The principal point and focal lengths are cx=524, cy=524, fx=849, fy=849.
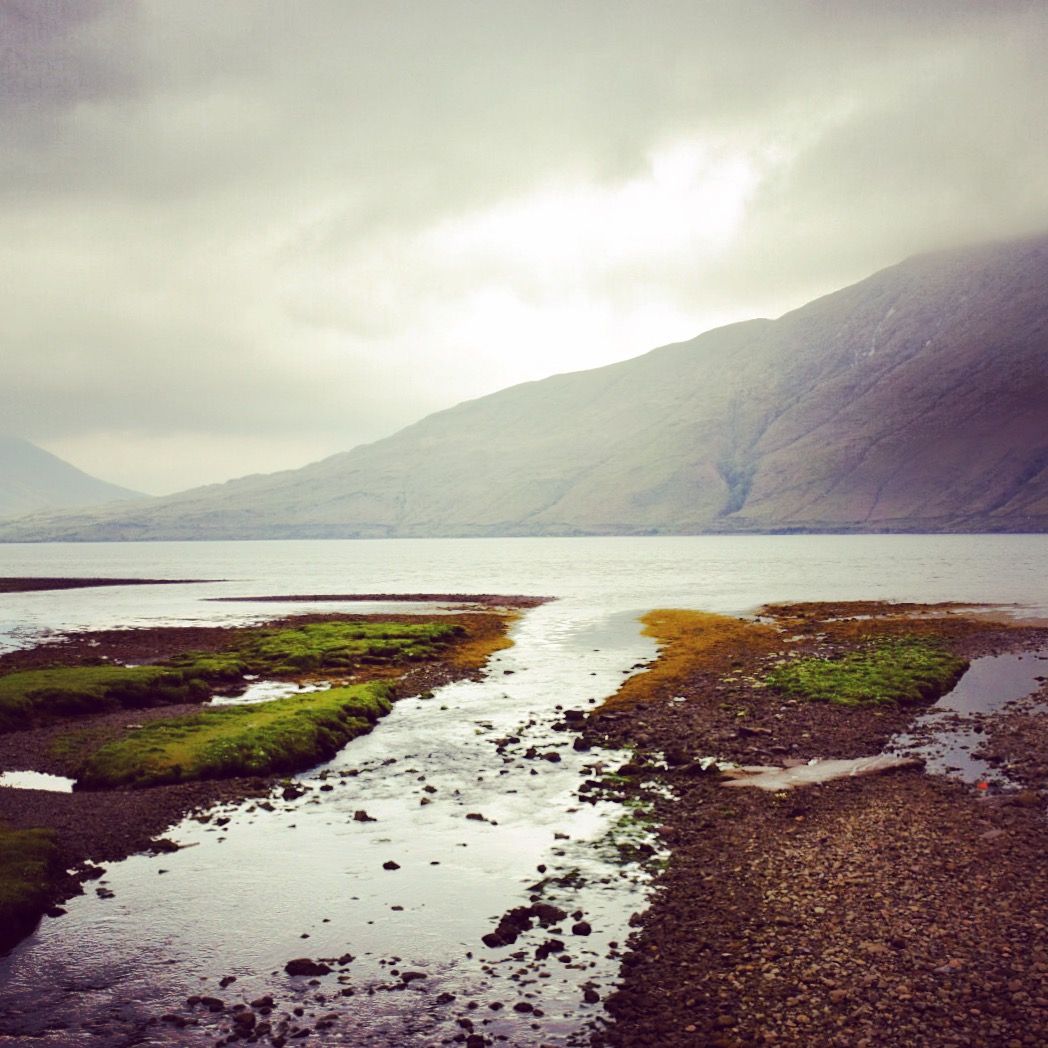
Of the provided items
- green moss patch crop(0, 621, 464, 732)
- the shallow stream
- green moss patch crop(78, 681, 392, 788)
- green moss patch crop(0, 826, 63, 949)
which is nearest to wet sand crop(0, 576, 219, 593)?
green moss patch crop(0, 621, 464, 732)

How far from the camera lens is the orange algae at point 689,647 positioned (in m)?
43.1

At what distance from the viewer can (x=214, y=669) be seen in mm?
49844

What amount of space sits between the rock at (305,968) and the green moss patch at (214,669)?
27.3m

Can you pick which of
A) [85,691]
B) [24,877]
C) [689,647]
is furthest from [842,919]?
[689,647]

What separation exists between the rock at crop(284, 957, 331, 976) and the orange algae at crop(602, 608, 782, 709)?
80.9 ft

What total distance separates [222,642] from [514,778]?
146ft

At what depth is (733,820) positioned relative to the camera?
2217cm

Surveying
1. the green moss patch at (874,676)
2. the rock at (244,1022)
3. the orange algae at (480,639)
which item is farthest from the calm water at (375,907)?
the orange algae at (480,639)

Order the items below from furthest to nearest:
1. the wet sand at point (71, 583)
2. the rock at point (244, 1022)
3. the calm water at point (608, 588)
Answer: the wet sand at point (71, 583) → the calm water at point (608, 588) → the rock at point (244, 1022)

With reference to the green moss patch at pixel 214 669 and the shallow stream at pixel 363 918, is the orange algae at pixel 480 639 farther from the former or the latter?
the shallow stream at pixel 363 918

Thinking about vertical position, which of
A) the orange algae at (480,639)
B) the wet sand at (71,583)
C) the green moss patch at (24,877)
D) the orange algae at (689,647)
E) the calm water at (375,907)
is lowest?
the orange algae at (480,639)

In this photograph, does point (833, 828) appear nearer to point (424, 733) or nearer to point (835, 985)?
point (835, 985)

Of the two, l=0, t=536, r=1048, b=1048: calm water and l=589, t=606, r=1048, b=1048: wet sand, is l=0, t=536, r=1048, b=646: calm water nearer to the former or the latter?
l=0, t=536, r=1048, b=1048: calm water

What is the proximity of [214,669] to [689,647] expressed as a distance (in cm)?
3122
